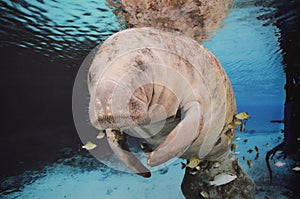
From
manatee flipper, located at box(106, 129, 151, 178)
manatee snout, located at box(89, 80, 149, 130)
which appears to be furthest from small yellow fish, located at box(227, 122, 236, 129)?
manatee snout, located at box(89, 80, 149, 130)

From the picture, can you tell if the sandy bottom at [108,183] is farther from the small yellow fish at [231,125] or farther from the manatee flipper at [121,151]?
the manatee flipper at [121,151]

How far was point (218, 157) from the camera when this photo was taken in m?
4.44

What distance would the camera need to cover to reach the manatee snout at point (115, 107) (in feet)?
5.75

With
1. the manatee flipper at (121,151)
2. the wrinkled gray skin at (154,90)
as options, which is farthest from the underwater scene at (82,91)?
the wrinkled gray skin at (154,90)

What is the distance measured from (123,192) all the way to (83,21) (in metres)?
6.07

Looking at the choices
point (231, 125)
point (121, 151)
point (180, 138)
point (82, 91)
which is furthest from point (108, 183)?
point (180, 138)

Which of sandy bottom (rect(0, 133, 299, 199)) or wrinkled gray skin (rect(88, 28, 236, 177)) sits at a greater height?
wrinkled gray skin (rect(88, 28, 236, 177))

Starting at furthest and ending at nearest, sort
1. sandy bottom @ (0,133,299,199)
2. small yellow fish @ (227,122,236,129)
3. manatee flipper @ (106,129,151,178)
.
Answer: sandy bottom @ (0,133,299,199)
small yellow fish @ (227,122,236,129)
manatee flipper @ (106,129,151,178)

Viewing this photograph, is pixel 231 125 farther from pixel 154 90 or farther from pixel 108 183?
pixel 108 183

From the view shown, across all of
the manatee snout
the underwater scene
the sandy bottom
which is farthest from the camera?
the sandy bottom

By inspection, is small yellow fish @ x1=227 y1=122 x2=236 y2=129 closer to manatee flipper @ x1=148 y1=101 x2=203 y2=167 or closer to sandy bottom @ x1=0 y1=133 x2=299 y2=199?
manatee flipper @ x1=148 y1=101 x2=203 y2=167

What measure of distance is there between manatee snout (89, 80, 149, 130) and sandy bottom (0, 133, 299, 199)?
20.9 ft

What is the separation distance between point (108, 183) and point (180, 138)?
8407 mm

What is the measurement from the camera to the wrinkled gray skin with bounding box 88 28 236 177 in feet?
5.87
